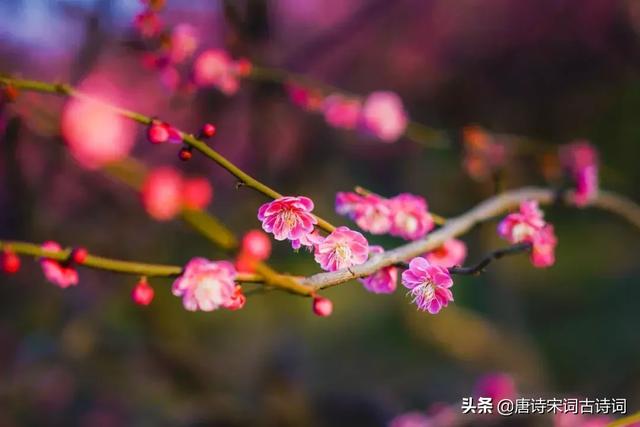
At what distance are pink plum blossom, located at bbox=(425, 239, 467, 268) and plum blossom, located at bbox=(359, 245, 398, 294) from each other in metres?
0.22

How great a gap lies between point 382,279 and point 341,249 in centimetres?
18

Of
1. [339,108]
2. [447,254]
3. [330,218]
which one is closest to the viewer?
[447,254]

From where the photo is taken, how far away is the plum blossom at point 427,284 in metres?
1.05

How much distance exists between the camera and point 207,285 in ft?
3.13

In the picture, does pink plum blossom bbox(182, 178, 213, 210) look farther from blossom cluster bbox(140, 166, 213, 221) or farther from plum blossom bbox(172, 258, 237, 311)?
plum blossom bbox(172, 258, 237, 311)

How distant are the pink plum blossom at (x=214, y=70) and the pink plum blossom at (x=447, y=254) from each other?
37.9 inches

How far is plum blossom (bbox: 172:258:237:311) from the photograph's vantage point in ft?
3.11

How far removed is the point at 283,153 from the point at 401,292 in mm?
1354

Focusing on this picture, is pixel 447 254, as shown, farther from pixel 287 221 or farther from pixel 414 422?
pixel 414 422

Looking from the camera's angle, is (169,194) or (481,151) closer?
(169,194)

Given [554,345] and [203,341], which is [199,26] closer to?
[203,341]

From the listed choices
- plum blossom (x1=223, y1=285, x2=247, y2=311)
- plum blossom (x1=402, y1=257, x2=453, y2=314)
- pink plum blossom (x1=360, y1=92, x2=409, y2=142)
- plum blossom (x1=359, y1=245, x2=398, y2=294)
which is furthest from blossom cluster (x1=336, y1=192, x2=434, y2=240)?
pink plum blossom (x1=360, y1=92, x2=409, y2=142)

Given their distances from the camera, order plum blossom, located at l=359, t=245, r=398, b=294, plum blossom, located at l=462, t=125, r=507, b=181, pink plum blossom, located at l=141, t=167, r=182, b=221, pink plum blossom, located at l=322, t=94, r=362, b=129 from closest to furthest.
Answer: pink plum blossom, located at l=141, t=167, r=182, b=221 < plum blossom, located at l=359, t=245, r=398, b=294 < pink plum blossom, located at l=322, t=94, r=362, b=129 < plum blossom, located at l=462, t=125, r=507, b=181

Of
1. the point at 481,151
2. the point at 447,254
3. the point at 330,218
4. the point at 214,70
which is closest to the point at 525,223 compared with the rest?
the point at 447,254
